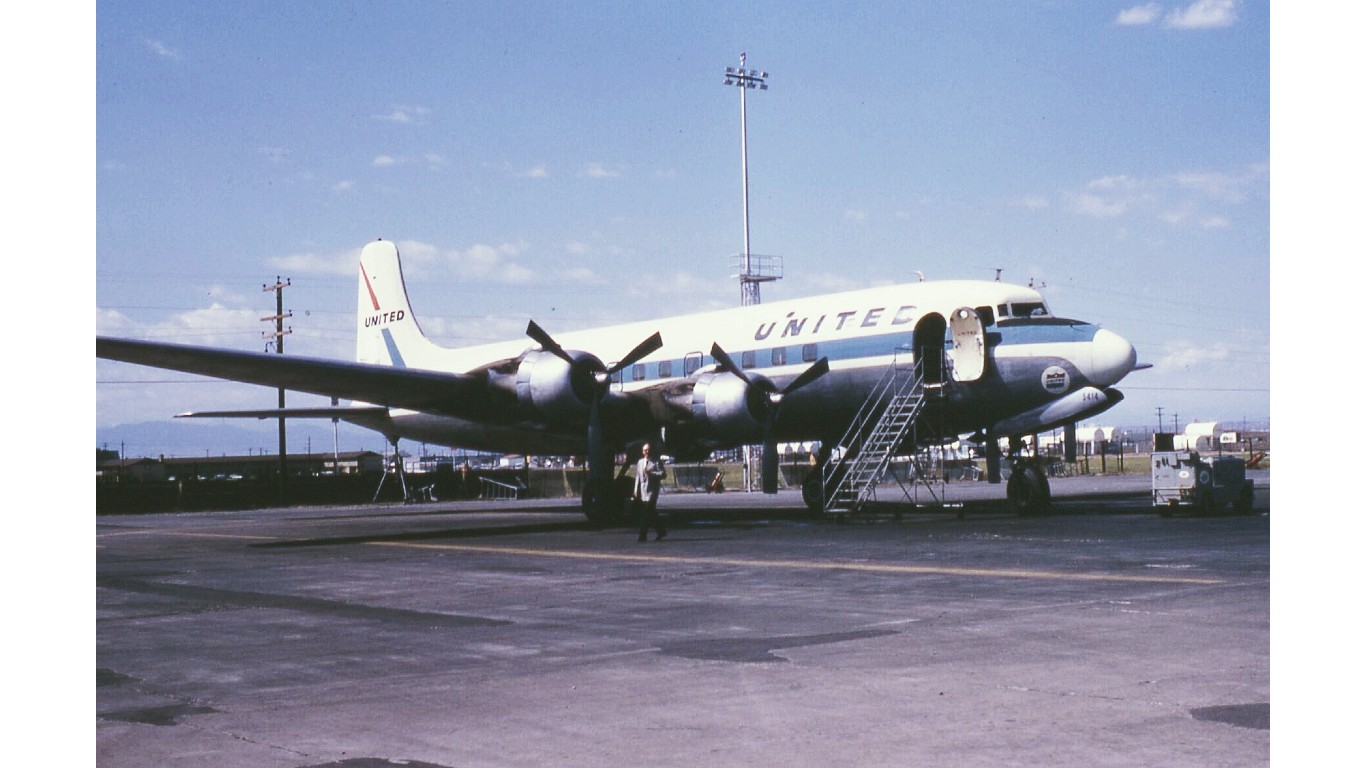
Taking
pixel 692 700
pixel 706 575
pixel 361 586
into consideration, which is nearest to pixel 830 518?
pixel 706 575

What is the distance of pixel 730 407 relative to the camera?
24.2 metres

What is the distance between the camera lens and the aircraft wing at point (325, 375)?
2208 cm

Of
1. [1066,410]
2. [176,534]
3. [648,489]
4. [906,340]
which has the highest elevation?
[906,340]

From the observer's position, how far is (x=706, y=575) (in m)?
15.1

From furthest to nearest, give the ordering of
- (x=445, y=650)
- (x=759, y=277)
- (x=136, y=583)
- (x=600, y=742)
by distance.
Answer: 1. (x=759, y=277)
2. (x=136, y=583)
3. (x=445, y=650)
4. (x=600, y=742)

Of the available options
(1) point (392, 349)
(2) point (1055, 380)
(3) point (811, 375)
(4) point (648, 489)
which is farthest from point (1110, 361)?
(1) point (392, 349)

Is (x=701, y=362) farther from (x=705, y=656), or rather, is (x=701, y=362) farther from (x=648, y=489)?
(x=705, y=656)

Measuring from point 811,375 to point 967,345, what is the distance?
9.97ft

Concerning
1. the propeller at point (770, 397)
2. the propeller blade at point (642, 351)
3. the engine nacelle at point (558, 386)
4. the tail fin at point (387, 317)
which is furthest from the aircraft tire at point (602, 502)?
the tail fin at point (387, 317)

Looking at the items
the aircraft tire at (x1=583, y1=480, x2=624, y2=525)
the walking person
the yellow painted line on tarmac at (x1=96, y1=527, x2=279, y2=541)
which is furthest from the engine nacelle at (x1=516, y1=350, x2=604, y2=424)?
the yellow painted line on tarmac at (x1=96, y1=527, x2=279, y2=541)

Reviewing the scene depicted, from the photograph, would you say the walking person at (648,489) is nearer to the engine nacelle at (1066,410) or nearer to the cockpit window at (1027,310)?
the engine nacelle at (1066,410)

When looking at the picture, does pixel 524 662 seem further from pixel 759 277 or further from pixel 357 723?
pixel 759 277

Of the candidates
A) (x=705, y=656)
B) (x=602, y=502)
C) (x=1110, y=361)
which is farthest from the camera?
(x=602, y=502)
